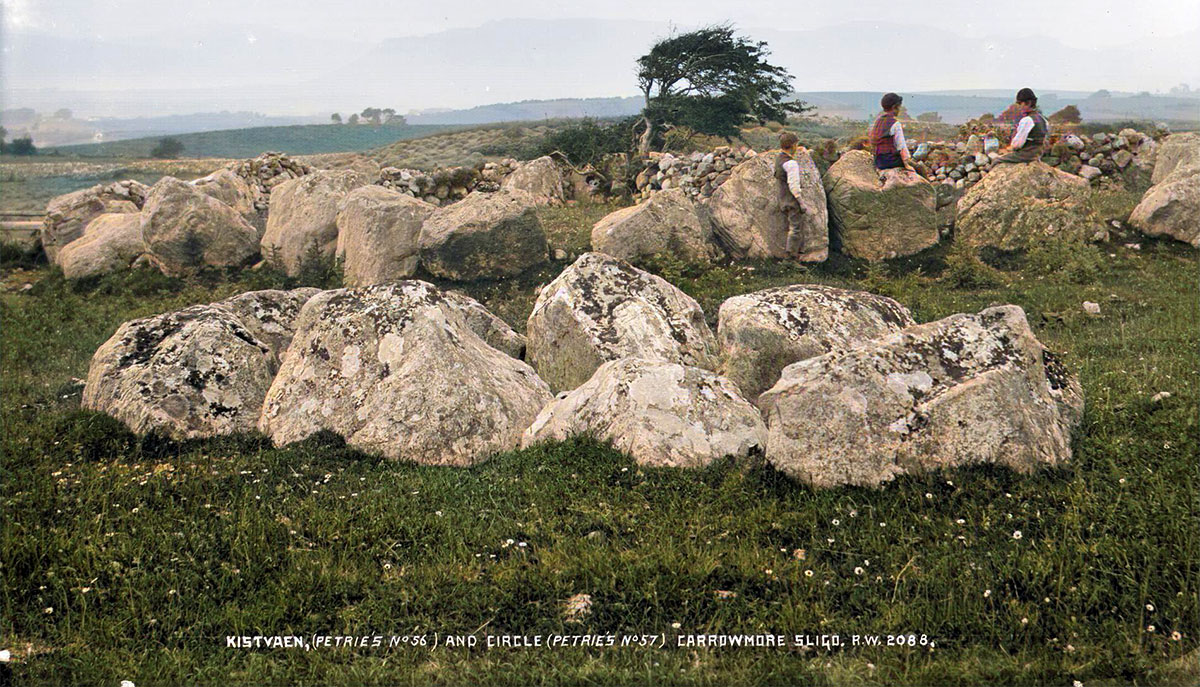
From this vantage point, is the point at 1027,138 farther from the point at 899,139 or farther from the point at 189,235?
the point at 189,235

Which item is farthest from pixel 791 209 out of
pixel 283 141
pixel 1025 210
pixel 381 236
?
pixel 283 141

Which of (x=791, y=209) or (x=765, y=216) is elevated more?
(x=791, y=209)

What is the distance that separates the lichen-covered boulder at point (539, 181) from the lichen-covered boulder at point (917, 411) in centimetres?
2402

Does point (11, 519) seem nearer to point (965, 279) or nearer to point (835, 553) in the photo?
point (835, 553)

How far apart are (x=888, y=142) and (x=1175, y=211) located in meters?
8.03

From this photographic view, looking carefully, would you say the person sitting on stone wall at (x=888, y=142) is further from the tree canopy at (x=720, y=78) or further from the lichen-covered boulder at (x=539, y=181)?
the lichen-covered boulder at (x=539, y=181)

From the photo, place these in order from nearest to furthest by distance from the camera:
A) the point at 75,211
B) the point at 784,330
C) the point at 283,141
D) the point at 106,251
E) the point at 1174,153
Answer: the point at 784,330 → the point at 106,251 → the point at 1174,153 → the point at 75,211 → the point at 283,141

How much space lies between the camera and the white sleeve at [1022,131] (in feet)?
69.7

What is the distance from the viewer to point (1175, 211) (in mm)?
21250

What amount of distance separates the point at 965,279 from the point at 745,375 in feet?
32.0

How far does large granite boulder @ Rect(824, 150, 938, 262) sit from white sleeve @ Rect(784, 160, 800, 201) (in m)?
1.24

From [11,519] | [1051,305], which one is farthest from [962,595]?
[1051,305]

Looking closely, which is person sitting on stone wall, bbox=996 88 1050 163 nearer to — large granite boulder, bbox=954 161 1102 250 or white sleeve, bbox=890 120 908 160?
large granite boulder, bbox=954 161 1102 250

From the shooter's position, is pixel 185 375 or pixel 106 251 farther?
pixel 106 251
